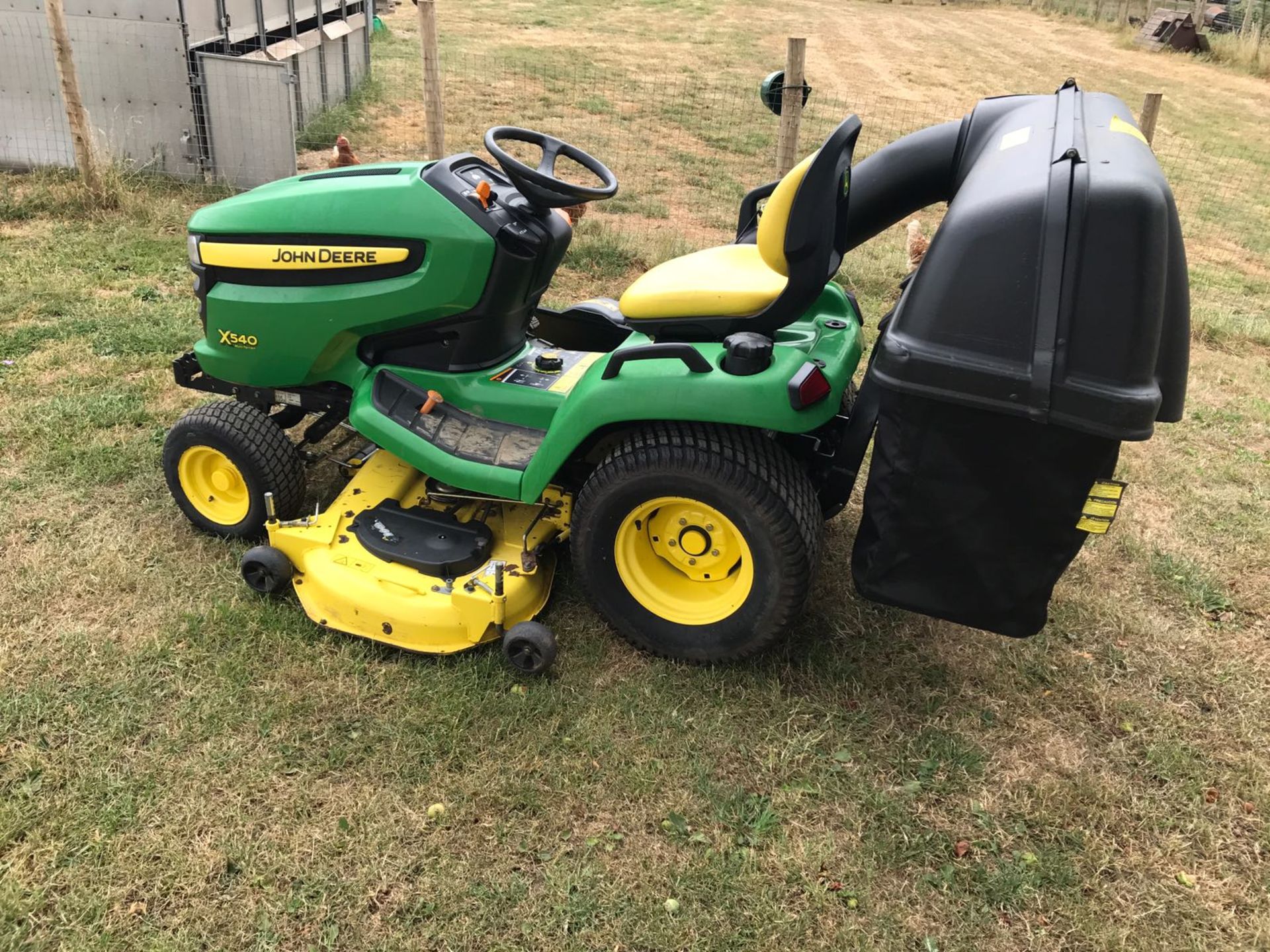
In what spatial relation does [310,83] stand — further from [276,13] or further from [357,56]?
[357,56]

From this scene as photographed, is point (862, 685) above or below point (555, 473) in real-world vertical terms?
below

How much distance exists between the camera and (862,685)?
2.61 meters

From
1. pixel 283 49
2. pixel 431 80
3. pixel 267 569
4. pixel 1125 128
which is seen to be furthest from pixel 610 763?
pixel 283 49

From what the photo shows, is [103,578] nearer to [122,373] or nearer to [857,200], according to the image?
[122,373]

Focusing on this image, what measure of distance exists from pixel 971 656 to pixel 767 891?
3.57 ft

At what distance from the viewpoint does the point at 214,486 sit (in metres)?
3.12

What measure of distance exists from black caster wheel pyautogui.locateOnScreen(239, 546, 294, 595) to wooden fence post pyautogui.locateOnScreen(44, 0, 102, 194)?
4573 millimetres

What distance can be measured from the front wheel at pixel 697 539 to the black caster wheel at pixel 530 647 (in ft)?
0.71

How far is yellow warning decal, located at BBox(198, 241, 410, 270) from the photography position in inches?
107

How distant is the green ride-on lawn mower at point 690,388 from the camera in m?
1.80

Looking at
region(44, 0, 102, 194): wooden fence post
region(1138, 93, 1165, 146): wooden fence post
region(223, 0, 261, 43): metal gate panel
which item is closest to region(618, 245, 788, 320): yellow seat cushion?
region(1138, 93, 1165, 146): wooden fence post

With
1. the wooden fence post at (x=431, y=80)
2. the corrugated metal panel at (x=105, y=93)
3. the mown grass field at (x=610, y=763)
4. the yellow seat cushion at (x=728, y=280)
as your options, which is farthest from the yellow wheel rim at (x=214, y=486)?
the corrugated metal panel at (x=105, y=93)

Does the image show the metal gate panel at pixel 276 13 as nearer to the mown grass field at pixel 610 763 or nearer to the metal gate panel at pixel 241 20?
the metal gate panel at pixel 241 20

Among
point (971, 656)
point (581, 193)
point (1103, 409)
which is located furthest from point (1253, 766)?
point (581, 193)
